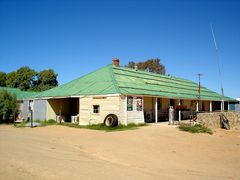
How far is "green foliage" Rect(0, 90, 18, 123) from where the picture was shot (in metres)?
25.4

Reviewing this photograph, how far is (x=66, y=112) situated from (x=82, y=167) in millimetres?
21040

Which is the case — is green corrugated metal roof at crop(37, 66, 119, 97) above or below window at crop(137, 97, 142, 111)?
above

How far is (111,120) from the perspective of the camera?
65.4 feet

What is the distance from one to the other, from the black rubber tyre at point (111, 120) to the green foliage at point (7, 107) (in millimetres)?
10344

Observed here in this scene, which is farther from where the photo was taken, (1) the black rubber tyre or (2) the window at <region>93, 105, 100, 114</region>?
(2) the window at <region>93, 105, 100, 114</region>

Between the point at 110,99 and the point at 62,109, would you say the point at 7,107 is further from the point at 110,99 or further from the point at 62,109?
the point at 110,99

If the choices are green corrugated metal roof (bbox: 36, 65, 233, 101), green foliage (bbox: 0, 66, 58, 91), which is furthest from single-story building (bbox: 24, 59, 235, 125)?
green foliage (bbox: 0, 66, 58, 91)

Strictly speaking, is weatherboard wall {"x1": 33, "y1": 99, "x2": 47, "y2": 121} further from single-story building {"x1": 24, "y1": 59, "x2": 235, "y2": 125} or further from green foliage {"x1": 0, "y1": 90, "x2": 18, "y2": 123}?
green foliage {"x1": 0, "y1": 90, "x2": 18, "y2": 123}

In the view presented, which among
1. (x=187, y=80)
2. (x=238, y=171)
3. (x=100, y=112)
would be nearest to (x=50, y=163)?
(x=238, y=171)

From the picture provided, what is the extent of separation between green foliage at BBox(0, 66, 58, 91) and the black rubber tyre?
49.9 meters

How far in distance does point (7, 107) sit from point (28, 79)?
153 feet

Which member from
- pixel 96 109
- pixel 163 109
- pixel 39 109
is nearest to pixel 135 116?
pixel 96 109

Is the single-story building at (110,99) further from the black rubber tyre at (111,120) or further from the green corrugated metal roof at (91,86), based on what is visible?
the black rubber tyre at (111,120)

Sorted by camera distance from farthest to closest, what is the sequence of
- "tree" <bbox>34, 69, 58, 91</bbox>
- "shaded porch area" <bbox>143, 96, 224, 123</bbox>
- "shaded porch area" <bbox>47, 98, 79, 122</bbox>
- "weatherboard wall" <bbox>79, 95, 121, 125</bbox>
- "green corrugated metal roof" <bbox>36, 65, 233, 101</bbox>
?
"tree" <bbox>34, 69, 58, 91</bbox> < "shaded porch area" <bbox>47, 98, 79, 122</bbox> < "shaded porch area" <bbox>143, 96, 224, 123</bbox> < "green corrugated metal roof" <bbox>36, 65, 233, 101</bbox> < "weatherboard wall" <bbox>79, 95, 121, 125</bbox>
